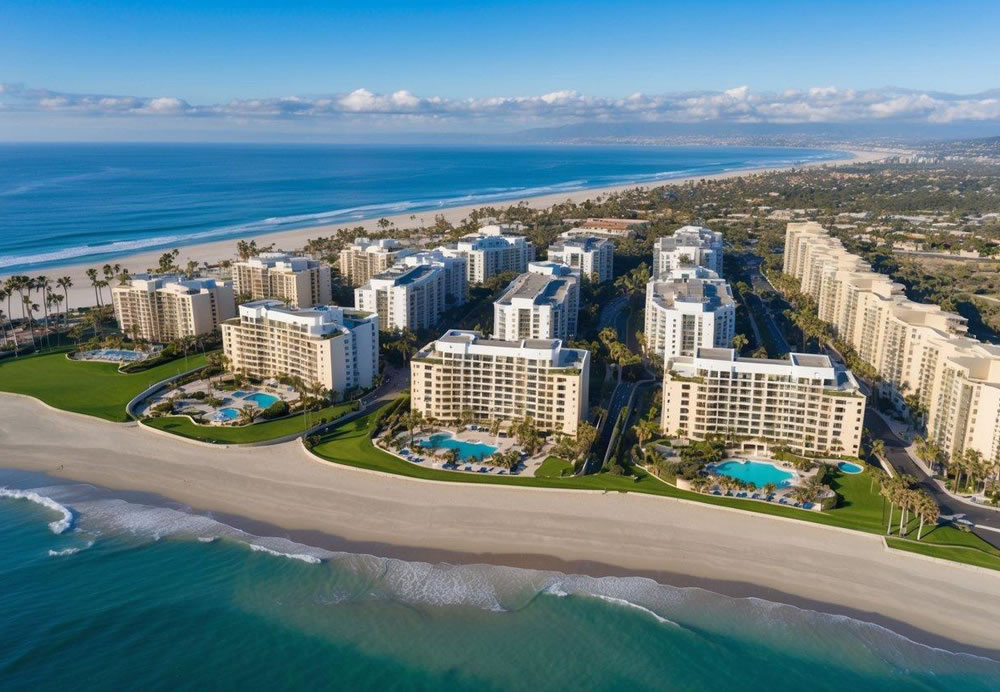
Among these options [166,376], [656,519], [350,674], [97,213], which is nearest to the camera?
[350,674]

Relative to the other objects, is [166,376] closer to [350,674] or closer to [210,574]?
[210,574]

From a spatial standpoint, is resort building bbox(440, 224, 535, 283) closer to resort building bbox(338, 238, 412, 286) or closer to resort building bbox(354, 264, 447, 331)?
resort building bbox(338, 238, 412, 286)

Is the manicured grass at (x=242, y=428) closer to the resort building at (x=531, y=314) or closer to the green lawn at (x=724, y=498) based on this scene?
the green lawn at (x=724, y=498)

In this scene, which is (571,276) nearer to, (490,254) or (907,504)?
(490,254)

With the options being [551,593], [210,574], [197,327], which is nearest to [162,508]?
[210,574]

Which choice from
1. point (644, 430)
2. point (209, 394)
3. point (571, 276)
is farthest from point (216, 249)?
point (644, 430)
